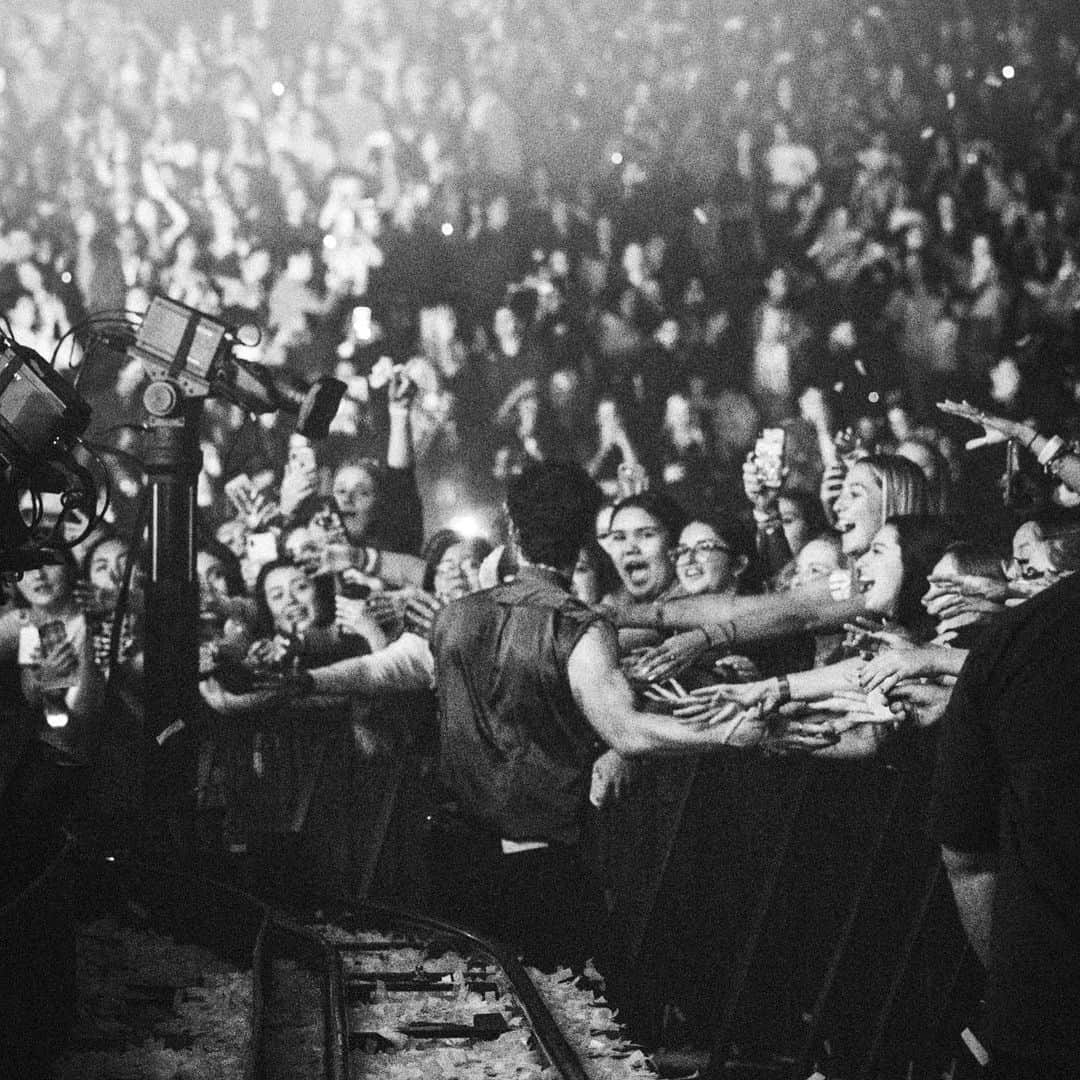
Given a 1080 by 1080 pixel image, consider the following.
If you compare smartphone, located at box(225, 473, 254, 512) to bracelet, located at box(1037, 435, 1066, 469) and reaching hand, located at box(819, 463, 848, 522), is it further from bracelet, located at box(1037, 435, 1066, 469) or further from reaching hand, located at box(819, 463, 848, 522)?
bracelet, located at box(1037, 435, 1066, 469)

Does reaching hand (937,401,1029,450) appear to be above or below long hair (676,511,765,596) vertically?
above

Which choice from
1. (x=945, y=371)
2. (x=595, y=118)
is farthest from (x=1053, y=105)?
(x=595, y=118)

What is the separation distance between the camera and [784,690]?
5.71m

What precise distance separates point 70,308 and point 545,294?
2160 mm

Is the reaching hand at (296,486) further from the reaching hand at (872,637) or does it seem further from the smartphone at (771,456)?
the reaching hand at (872,637)

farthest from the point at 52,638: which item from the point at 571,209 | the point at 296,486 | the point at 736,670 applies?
the point at 736,670

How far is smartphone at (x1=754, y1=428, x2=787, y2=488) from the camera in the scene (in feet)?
19.5

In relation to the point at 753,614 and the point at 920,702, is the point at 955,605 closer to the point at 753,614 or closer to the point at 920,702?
the point at 920,702

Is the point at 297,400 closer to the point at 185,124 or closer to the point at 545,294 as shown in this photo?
Result: the point at 545,294

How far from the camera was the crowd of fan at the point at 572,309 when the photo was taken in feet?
18.9

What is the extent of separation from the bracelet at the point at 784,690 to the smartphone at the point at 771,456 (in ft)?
2.41

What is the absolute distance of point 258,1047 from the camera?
4293mm

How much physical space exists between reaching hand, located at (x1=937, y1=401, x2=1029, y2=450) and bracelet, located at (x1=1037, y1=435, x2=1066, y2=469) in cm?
8

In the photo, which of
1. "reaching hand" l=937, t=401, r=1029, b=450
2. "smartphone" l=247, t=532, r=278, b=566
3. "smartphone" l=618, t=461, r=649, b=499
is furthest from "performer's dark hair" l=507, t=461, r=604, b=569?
"smartphone" l=247, t=532, r=278, b=566
